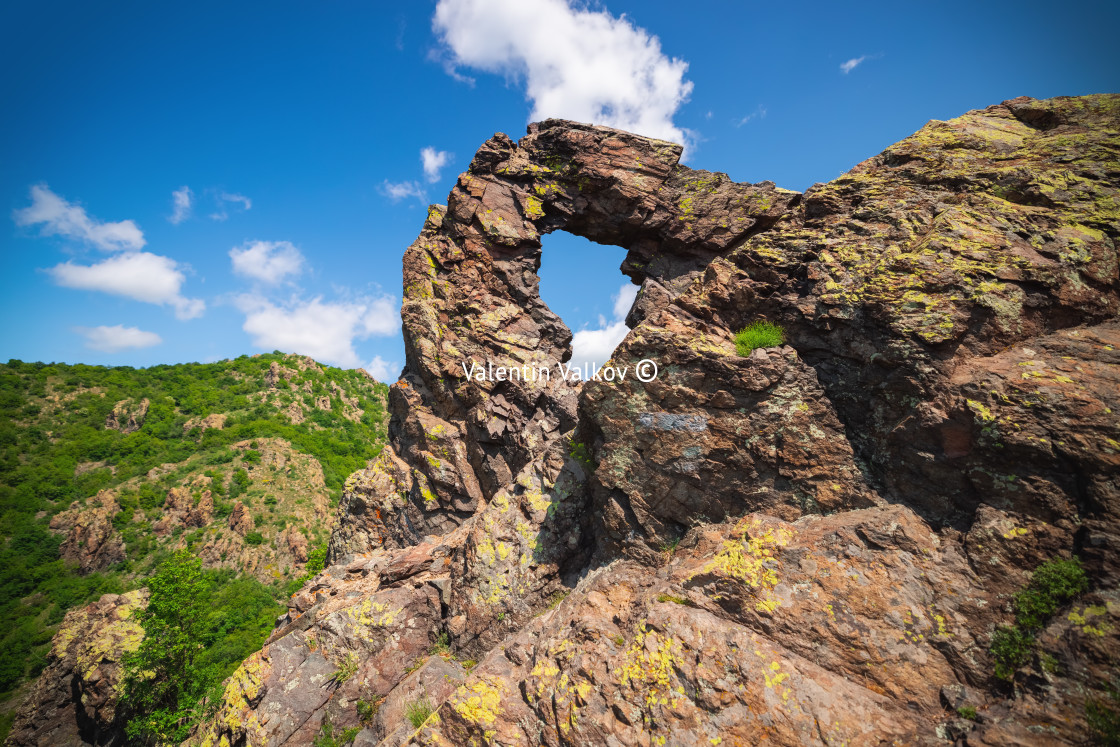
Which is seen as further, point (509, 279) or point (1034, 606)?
point (509, 279)

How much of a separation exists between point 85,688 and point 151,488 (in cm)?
4072

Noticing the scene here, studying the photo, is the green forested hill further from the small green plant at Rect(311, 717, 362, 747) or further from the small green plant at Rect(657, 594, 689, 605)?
the small green plant at Rect(657, 594, 689, 605)

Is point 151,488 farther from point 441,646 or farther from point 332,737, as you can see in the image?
point 441,646

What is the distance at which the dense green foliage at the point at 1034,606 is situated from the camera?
5363 millimetres

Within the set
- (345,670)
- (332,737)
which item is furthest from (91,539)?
(332,737)

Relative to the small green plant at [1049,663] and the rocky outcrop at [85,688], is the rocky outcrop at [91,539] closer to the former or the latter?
the rocky outcrop at [85,688]

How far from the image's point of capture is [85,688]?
1934 centimetres

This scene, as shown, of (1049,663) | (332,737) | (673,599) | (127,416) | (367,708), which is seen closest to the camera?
(1049,663)

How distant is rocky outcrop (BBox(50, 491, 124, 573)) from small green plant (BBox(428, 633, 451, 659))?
5589 centimetres

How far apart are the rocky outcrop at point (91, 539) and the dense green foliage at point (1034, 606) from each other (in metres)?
67.6

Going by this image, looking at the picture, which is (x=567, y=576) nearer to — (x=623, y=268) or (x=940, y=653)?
(x=940, y=653)

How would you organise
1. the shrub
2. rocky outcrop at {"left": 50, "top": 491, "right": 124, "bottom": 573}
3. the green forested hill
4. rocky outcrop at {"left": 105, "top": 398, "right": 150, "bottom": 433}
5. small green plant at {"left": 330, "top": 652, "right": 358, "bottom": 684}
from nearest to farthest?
the shrub, small green plant at {"left": 330, "top": 652, "right": 358, "bottom": 684}, the green forested hill, rocky outcrop at {"left": 50, "top": 491, "right": 124, "bottom": 573}, rocky outcrop at {"left": 105, "top": 398, "right": 150, "bottom": 433}

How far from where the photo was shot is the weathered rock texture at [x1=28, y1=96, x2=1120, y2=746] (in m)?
5.88

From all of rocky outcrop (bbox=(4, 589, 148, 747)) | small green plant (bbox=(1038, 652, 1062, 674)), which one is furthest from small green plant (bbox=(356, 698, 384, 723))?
rocky outcrop (bbox=(4, 589, 148, 747))
